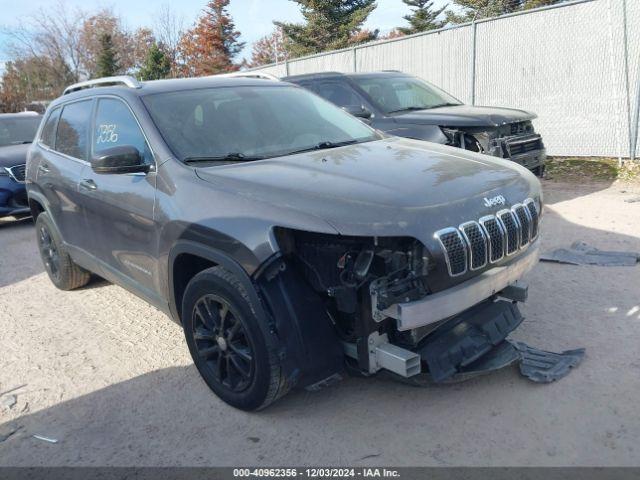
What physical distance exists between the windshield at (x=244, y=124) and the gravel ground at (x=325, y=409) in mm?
1535

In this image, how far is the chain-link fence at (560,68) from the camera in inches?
380

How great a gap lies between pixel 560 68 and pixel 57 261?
936 cm

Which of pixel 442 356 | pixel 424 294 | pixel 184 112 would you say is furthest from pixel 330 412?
pixel 184 112

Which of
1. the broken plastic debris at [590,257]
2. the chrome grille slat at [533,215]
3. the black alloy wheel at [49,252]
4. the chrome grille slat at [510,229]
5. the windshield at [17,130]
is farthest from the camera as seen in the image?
the windshield at [17,130]

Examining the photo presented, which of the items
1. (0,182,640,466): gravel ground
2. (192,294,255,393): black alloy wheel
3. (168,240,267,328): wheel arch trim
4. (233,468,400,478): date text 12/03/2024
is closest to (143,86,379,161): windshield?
(168,240,267,328): wheel arch trim

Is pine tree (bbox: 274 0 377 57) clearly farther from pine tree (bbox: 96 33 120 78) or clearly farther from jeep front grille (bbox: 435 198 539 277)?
jeep front grille (bbox: 435 198 539 277)

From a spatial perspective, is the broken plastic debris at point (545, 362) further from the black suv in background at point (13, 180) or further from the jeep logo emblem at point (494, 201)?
the black suv in background at point (13, 180)

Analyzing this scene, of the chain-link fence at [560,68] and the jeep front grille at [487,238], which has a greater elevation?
the chain-link fence at [560,68]

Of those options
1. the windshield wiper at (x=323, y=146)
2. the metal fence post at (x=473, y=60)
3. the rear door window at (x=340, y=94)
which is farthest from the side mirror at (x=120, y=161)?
the metal fence post at (x=473, y=60)

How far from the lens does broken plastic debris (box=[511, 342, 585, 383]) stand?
10.9 ft

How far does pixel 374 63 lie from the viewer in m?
14.4

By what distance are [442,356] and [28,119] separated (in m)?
10.6

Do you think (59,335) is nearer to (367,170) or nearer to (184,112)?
(184,112)

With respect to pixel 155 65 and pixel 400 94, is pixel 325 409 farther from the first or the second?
pixel 155 65
